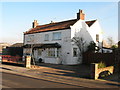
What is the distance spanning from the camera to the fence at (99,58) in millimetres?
20453

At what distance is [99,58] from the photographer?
22266 millimetres

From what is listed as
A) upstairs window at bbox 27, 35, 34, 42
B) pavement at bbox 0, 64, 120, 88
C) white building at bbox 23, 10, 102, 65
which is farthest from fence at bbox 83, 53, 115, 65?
upstairs window at bbox 27, 35, 34, 42

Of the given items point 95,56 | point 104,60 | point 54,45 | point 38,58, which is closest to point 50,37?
point 54,45

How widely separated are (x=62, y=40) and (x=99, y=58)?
23.3ft

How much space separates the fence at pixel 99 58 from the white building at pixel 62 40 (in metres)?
1.33

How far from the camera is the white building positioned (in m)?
23.6

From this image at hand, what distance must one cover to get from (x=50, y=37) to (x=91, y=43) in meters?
8.05

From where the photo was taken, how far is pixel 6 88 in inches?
331

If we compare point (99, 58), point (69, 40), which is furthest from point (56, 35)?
point (99, 58)

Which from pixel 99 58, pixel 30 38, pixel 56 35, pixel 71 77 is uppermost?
pixel 56 35

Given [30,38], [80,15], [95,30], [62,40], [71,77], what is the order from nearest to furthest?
[71,77]
[62,40]
[80,15]
[95,30]
[30,38]

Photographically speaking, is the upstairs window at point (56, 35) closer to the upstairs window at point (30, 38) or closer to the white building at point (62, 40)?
the white building at point (62, 40)

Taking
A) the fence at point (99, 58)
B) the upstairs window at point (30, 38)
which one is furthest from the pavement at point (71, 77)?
the upstairs window at point (30, 38)

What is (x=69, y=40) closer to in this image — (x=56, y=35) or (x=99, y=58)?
(x=56, y=35)
